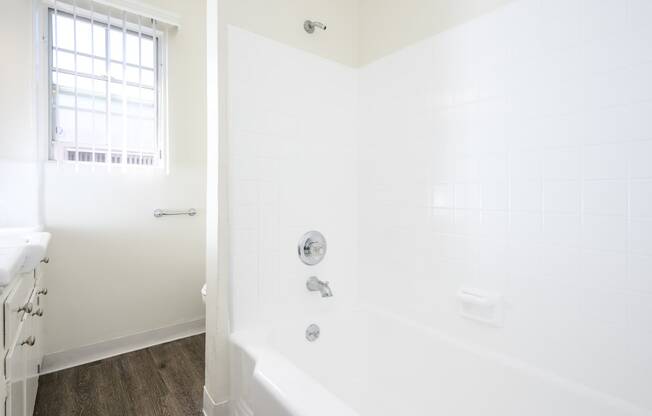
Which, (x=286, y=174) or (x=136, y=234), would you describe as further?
(x=136, y=234)

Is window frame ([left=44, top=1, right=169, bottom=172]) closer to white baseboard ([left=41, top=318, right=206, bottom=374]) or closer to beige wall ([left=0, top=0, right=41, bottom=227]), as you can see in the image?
beige wall ([left=0, top=0, right=41, bottom=227])

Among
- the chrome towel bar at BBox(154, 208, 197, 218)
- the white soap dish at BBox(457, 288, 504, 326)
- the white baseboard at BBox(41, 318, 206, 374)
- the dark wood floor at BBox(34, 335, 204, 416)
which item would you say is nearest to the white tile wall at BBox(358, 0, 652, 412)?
the white soap dish at BBox(457, 288, 504, 326)

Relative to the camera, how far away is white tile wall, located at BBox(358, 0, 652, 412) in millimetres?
910

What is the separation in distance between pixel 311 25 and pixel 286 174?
2.43 feet

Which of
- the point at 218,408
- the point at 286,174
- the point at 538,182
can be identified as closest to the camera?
the point at 538,182

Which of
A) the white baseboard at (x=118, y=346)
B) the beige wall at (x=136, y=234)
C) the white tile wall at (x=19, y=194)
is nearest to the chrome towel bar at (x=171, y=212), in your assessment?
the beige wall at (x=136, y=234)

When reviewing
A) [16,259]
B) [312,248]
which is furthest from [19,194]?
[312,248]

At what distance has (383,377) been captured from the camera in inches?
59.6

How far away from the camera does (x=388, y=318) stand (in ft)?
5.05

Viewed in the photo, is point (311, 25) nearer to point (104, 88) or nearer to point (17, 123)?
point (104, 88)

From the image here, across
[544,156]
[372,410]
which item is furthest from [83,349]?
[544,156]

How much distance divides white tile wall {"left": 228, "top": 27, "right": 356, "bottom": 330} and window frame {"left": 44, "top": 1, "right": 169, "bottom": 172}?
1.20 meters

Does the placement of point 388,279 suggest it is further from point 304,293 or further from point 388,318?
point 304,293

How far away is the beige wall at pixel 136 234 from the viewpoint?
1964 millimetres
